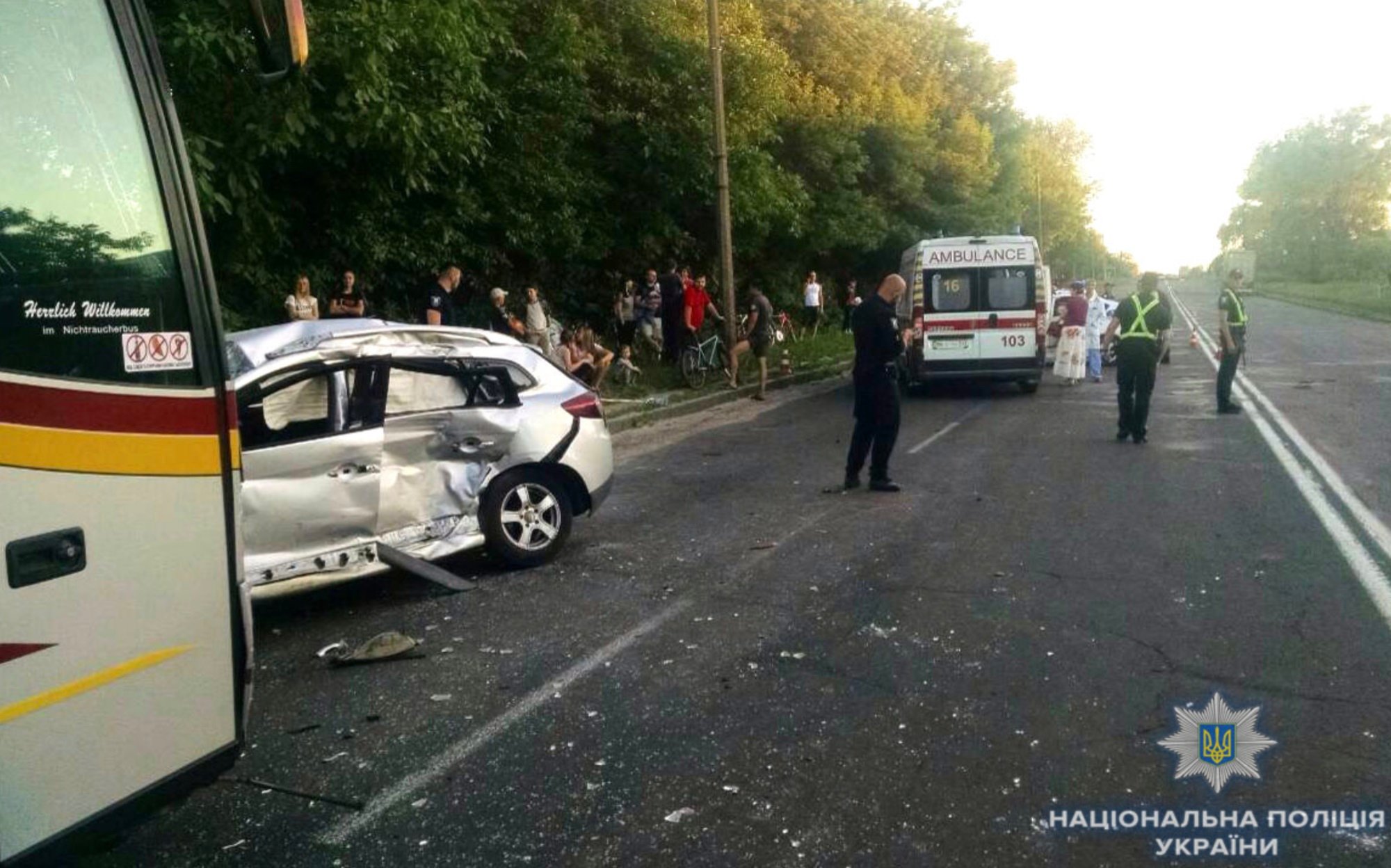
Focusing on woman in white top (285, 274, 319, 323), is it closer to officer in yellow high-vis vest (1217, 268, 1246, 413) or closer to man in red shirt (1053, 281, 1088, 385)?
officer in yellow high-vis vest (1217, 268, 1246, 413)

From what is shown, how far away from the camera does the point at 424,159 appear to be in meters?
14.0

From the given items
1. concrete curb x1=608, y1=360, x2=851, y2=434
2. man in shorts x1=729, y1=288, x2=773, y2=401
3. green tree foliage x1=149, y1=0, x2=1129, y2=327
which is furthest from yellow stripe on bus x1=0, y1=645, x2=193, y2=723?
man in shorts x1=729, y1=288, x2=773, y2=401

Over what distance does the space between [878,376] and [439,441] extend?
4.21 m

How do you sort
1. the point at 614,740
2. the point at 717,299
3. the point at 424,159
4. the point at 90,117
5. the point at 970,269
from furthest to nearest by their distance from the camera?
the point at 717,299 → the point at 970,269 → the point at 424,159 → the point at 614,740 → the point at 90,117

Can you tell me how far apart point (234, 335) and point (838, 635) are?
13.5 feet

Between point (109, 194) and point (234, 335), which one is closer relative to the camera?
point (109, 194)

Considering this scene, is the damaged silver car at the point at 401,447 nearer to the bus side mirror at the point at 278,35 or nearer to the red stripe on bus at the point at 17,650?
the bus side mirror at the point at 278,35

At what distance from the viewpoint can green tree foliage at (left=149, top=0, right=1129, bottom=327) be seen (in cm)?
1220

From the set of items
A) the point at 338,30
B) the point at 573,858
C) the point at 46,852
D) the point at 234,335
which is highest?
the point at 338,30

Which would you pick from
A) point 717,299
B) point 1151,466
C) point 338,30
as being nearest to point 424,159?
point 338,30

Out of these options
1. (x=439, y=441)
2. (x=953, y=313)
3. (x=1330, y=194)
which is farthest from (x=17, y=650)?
(x=1330, y=194)

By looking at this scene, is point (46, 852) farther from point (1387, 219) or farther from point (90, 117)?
point (1387, 219)

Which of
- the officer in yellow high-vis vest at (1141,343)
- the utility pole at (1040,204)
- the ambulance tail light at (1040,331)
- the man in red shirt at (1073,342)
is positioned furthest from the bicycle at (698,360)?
the utility pole at (1040,204)

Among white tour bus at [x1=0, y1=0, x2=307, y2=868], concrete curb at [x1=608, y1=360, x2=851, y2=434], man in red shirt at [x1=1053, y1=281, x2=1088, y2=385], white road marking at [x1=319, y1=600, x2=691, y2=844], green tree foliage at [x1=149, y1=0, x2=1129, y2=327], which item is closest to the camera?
white tour bus at [x1=0, y1=0, x2=307, y2=868]
